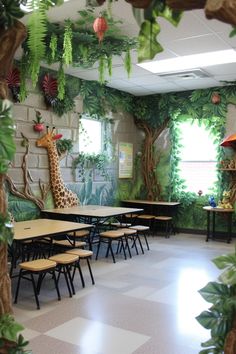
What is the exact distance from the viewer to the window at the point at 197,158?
8039 mm

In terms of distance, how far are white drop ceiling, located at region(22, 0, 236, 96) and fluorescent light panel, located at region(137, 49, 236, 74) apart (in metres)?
0.16

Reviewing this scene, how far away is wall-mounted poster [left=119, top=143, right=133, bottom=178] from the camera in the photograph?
8495mm

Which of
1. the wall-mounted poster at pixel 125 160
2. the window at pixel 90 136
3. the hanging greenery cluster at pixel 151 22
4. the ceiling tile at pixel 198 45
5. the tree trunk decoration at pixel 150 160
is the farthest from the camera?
the tree trunk decoration at pixel 150 160

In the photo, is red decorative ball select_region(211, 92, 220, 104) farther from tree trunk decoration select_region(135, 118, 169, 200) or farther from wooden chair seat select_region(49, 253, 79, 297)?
wooden chair seat select_region(49, 253, 79, 297)

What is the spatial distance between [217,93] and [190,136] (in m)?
1.11

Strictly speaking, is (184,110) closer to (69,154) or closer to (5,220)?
(69,154)

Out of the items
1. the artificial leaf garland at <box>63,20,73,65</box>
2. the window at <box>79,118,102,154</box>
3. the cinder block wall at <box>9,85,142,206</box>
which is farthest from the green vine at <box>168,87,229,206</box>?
the artificial leaf garland at <box>63,20,73,65</box>

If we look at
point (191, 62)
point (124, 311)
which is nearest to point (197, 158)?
point (191, 62)

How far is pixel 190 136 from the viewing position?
27.2ft

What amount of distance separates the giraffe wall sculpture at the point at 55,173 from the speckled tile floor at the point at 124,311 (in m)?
1.44

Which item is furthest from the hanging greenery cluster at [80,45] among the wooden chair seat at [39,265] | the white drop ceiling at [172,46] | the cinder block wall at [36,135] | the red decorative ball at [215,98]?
the red decorative ball at [215,98]

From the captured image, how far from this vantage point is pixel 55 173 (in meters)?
→ 6.44

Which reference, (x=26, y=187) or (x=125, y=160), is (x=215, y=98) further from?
(x=26, y=187)

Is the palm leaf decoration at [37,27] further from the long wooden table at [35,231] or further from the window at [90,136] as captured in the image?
the window at [90,136]
